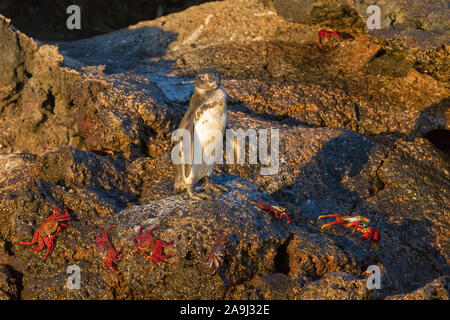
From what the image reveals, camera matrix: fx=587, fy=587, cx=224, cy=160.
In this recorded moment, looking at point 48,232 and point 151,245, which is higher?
point 151,245

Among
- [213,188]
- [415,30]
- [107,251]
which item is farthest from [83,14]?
[107,251]

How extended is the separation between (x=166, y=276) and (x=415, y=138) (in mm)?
3827

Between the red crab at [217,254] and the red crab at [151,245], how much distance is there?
294 mm

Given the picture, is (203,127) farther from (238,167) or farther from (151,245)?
(238,167)

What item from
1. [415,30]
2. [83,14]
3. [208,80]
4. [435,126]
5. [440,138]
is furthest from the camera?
[83,14]

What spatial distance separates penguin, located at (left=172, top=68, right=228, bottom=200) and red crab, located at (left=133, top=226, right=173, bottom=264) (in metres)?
0.58

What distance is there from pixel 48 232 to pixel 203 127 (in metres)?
1.59

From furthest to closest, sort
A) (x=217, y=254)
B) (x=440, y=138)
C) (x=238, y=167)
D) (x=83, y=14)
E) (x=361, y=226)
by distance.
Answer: (x=83, y=14)
(x=440, y=138)
(x=238, y=167)
(x=361, y=226)
(x=217, y=254)

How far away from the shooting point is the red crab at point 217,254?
4336 mm

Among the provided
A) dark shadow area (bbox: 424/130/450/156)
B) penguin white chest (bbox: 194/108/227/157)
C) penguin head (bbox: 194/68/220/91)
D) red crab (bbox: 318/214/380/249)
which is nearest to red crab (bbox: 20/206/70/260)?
penguin white chest (bbox: 194/108/227/157)

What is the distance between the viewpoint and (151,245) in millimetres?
4441

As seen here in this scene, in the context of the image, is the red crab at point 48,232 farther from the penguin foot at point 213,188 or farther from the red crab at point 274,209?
the red crab at point 274,209

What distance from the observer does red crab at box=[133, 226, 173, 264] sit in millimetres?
4383

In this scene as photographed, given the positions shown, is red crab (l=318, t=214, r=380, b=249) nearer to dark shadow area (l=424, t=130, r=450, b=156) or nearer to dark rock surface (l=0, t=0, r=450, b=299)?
dark rock surface (l=0, t=0, r=450, b=299)
